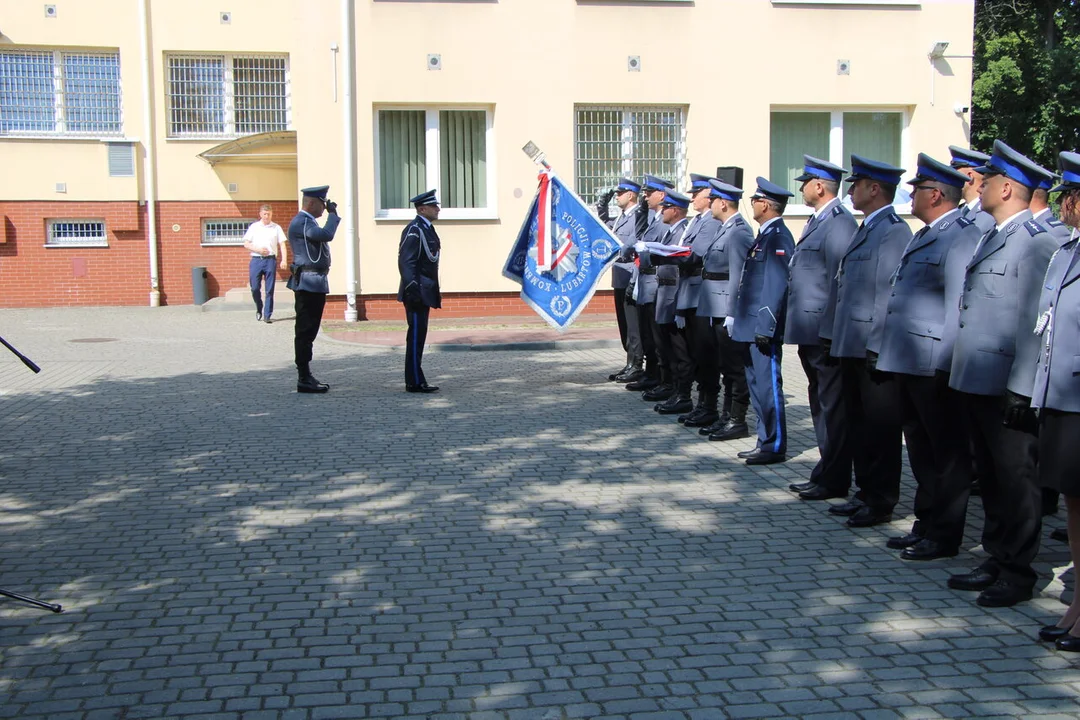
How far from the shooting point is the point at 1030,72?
29.5 m

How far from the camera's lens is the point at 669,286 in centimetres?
1063

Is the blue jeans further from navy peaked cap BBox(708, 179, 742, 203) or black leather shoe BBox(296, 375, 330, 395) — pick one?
navy peaked cap BBox(708, 179, 742, 203)

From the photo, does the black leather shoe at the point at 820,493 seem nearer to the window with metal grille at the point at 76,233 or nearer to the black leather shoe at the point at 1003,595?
the black leather shoe at the point at 1003,595

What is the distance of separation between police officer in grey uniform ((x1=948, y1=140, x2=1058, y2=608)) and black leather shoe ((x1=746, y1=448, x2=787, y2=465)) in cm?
299

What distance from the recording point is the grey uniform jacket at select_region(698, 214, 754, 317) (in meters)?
8.92

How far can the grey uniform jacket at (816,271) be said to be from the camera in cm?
736

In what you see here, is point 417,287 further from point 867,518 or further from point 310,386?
point 867,518

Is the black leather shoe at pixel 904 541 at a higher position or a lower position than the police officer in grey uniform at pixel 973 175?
lower

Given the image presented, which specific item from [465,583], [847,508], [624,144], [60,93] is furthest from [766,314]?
[60,93]

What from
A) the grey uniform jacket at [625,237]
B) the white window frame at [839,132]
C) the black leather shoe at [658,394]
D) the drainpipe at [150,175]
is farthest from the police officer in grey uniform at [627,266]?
the drainpipe at [150,175]

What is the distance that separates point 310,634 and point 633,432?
5141 mm

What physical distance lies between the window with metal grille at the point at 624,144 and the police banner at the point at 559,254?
6.92 m

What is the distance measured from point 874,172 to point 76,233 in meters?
20.5

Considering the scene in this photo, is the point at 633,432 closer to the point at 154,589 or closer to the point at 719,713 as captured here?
the point at 154,589
